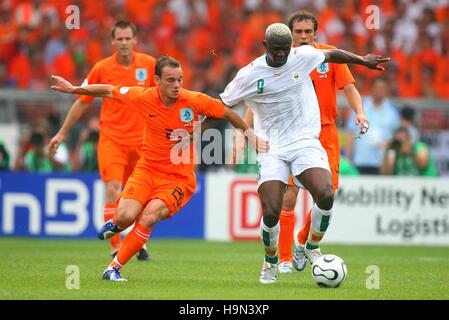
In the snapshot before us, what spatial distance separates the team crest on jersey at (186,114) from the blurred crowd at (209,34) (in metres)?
8.42

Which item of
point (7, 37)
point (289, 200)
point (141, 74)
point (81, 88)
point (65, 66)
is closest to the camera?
point (81, 88)

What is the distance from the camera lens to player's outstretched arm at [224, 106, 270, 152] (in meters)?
10.1

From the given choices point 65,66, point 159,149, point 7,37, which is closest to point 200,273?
point 159,149

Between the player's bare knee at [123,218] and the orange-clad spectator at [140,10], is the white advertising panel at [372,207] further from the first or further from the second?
the player's bare knee at [123,218]

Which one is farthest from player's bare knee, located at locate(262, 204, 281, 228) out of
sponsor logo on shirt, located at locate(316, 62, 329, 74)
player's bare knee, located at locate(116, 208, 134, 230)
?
sponsor logo on shirt, located at locate(316, 62, 329, 74)

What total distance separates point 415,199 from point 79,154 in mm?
5686

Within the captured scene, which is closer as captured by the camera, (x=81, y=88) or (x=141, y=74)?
(x=81, y=88)

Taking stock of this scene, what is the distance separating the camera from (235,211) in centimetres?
1697

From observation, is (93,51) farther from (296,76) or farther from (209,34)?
(296,76)

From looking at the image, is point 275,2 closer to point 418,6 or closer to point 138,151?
point 418,6

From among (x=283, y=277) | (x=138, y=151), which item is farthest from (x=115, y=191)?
(x=283, y=277)

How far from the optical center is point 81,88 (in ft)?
33.3

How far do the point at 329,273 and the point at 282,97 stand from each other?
69.7 inches

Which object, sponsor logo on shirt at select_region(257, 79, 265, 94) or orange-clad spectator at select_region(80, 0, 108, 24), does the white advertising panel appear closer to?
orange-clad spectator at select_region(80, 0, 108, 24)
